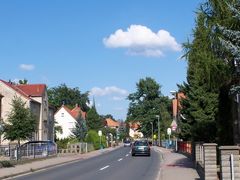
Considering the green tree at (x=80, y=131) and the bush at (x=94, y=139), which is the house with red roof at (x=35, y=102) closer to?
the green tree at (x=80, y=131)

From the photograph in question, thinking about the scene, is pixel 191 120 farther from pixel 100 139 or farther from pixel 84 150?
pixel 100 139

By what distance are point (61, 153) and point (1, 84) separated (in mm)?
19251

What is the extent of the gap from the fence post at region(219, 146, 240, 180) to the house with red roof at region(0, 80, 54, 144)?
57288 millimetres

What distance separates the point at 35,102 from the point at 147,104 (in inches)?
2509

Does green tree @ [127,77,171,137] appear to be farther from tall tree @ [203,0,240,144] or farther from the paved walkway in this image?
tall tree @ [203,0,240,144]

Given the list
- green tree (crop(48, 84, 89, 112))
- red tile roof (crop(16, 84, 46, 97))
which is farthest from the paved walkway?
green tree (crop(48, 84, 89, 112))

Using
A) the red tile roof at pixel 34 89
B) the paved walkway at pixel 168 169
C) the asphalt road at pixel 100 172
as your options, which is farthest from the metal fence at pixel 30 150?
the red tile roof at pixel 34 89

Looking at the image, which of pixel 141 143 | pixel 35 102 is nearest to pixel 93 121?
pixel 35 102

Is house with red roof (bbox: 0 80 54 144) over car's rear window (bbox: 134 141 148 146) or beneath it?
over

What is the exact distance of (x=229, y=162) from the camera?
48.3 feet

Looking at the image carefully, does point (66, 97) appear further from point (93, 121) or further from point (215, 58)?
point (215, 58)

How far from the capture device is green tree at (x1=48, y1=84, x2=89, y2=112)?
153 meters

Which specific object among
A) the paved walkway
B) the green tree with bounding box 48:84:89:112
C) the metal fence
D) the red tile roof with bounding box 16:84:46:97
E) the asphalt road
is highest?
the green tree with bounding box 48:84:89:112

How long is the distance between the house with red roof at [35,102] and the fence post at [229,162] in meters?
57.3
